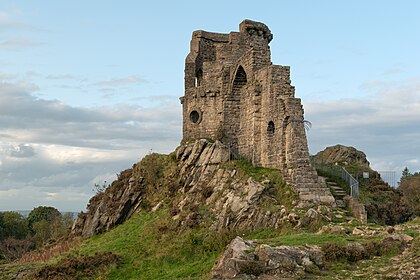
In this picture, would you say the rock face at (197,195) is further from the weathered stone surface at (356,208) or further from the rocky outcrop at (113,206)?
the weathered stone surface at (356,208)

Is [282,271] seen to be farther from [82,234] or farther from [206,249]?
[82,234]

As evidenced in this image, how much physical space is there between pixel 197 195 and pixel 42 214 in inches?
1929

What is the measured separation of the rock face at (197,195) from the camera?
21844 mm

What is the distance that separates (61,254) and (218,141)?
10.2 metres

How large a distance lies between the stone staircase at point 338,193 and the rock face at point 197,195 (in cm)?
228

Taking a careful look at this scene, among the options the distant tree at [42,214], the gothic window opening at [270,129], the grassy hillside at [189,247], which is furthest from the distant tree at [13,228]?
the gothic window opening at [270,129]

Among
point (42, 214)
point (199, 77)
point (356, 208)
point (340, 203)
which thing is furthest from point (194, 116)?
point (42, 214)

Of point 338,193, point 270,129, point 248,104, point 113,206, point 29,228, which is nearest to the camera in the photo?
point 338,193

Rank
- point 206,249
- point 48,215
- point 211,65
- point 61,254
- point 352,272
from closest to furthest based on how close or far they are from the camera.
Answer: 1. point 352,272
2. point 206,249
3. point 61,254
4. point 211,65
5. point 48,215

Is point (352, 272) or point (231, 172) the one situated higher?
point (231, 172)

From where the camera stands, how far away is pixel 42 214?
68.1 meters

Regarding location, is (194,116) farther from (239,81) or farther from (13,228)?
(13,228)

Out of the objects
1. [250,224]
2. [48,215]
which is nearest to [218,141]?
[250,224]

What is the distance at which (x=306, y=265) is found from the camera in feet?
44.9
